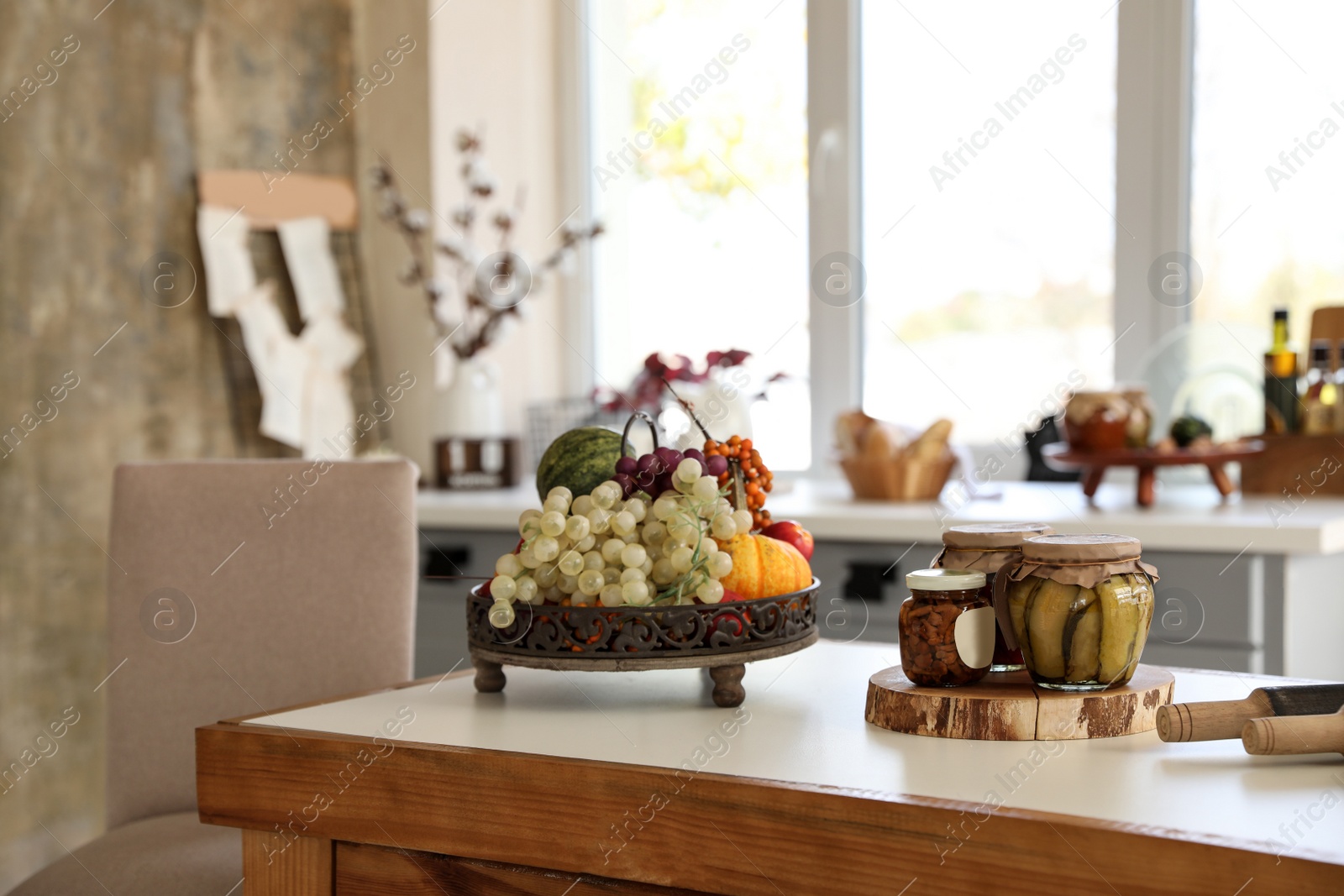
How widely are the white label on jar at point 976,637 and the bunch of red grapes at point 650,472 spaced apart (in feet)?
0.77

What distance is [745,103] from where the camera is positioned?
3.00 meters

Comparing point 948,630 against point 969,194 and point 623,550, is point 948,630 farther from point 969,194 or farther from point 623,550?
point 969,194

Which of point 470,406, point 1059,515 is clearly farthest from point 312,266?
point 1059,515

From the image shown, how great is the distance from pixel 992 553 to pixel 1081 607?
0.09 m

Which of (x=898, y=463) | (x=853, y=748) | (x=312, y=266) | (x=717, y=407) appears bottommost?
(x=853, y=748)

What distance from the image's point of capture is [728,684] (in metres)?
0.92

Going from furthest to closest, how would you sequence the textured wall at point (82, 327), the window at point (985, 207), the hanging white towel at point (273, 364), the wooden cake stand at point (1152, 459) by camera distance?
the hanging white towel at point (273, 364), the window at point (985, 207), the textured wall at point (82, 327), the wooden cake stand at point (1152, 459)

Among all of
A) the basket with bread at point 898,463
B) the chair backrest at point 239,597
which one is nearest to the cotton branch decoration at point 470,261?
the basket with bread at point 898,463

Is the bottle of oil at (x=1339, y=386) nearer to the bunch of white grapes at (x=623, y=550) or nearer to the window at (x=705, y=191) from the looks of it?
the window at (x=705, y=191)

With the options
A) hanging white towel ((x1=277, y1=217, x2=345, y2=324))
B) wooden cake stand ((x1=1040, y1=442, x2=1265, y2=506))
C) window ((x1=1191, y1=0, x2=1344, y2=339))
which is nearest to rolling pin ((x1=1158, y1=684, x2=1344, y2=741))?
wooden cake stand ((x1=1040, y1=442, x2=1265, y2=506))

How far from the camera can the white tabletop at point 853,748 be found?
664mm

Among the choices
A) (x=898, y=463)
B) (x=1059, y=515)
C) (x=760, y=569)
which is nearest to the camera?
(x=760, y=569)

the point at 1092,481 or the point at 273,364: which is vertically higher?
the point at 273,364

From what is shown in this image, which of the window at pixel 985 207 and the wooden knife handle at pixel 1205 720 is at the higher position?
the window at pixel 985 207
